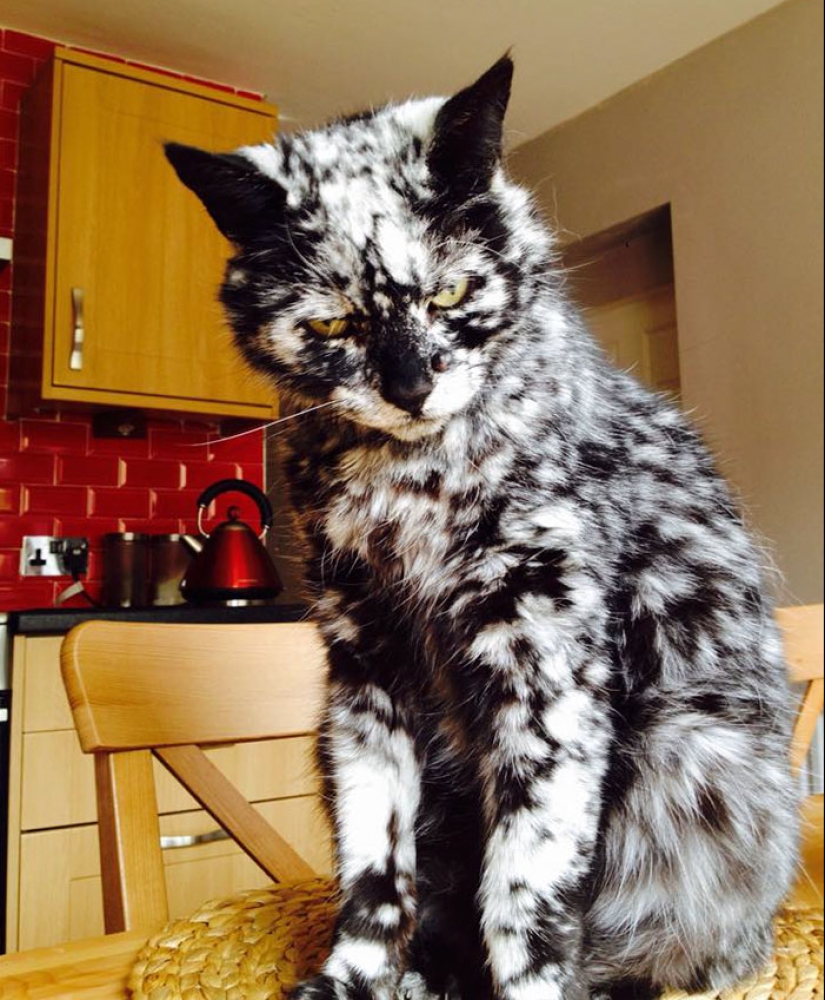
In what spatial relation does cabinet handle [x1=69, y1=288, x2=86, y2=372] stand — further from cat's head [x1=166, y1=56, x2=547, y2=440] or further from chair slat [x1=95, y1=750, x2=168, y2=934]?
chair slat [x1=95, y1=750, x2=168, y2=934]

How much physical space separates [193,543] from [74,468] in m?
0.11

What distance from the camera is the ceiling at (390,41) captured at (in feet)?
1.69

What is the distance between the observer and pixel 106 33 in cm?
51

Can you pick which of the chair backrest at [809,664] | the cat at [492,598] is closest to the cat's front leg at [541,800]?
the cat at [492,598]

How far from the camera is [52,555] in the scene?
0.55 meters

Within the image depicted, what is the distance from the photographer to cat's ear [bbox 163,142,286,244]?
0.47 meters

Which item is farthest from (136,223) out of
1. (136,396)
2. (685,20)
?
(685,20)

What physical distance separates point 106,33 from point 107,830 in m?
0.53

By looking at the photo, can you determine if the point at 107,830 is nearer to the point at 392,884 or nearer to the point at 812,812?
the point at 392,884

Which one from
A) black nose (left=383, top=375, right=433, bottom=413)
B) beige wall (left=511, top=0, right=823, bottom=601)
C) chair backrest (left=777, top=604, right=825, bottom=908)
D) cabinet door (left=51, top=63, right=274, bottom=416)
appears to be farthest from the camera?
chair backrest (left=777, top=604, right=825, bottom=908)

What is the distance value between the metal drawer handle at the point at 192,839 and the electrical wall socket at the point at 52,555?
301 mm

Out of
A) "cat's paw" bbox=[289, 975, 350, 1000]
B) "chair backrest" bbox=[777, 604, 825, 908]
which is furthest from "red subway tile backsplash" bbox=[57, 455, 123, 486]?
"chair backrest" bbox=[777, 604, 825, 908]

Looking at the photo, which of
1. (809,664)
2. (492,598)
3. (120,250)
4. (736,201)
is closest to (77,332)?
(120,250)

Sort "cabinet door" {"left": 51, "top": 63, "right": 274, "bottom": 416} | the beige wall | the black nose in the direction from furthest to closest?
the beige wall
"cabinet door" {"left": 51, "top": 63, "right": 274, "bottom": 416}
the black nose
